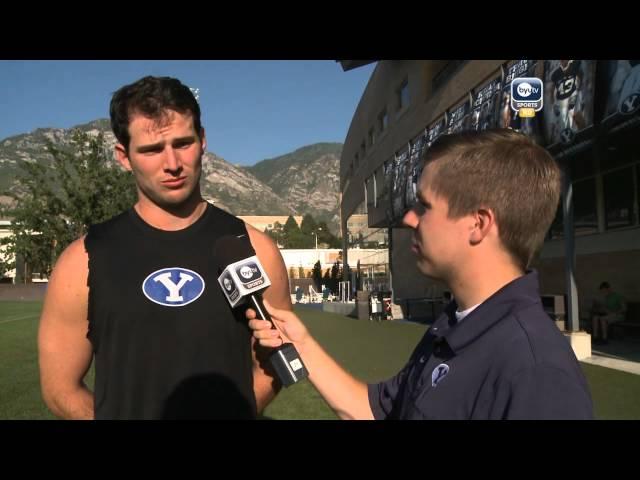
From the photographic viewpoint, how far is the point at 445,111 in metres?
25.6

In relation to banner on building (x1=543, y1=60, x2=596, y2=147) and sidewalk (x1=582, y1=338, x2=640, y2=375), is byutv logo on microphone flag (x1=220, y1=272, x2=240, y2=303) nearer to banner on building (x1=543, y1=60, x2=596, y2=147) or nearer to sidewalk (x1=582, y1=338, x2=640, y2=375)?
sidewalk (x1=582, y1=338, x2=640, y2=375)

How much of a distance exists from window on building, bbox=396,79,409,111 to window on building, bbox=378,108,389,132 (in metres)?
2.99

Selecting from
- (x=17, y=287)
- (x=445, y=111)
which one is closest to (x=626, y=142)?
(x=445, y=111)

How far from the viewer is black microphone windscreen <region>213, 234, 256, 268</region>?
2.39 meters

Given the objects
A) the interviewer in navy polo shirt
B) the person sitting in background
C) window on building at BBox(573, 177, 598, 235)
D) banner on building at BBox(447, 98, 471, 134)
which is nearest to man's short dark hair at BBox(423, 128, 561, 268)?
the interviewer in navy polo shirt

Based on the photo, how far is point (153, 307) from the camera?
248cm

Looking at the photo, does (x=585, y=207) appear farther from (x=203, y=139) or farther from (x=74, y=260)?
(x=74, y=260)

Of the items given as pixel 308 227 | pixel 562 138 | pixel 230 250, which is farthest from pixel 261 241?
pixel 308 227

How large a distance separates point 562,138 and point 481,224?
37.6 ft

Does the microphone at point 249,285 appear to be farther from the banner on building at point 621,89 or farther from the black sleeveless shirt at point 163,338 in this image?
the banner on building at point 621,89

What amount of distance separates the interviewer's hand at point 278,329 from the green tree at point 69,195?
40471 mm

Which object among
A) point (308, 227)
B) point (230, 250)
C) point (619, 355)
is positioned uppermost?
point (308, 227)

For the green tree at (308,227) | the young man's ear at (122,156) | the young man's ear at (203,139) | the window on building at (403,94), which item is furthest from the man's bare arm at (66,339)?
the green tree at (308,227)
